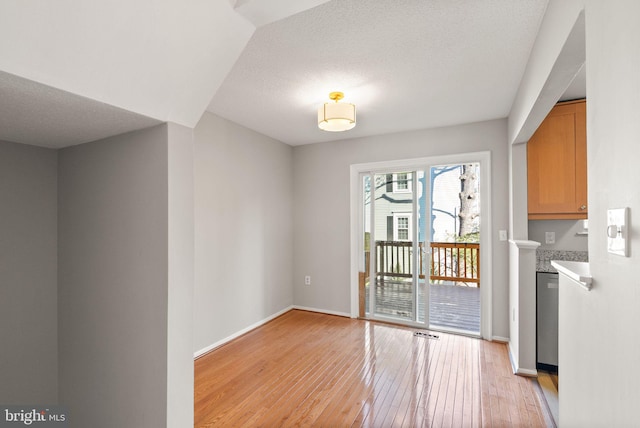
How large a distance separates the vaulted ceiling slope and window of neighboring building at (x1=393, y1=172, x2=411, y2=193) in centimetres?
83

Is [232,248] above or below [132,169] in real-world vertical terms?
below

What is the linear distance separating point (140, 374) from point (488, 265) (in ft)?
11.5

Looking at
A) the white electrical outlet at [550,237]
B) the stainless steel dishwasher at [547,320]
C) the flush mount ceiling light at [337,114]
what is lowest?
the stainless steel dishwasher at [547,320]

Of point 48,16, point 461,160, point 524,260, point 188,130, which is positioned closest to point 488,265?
point 524,260

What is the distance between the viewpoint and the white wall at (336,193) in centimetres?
359

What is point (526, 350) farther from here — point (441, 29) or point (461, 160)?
point (441, 29)

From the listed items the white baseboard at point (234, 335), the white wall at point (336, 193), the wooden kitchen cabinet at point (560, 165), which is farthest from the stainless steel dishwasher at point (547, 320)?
the white baseboard at point (234, 335)

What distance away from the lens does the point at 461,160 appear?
12.1 ft

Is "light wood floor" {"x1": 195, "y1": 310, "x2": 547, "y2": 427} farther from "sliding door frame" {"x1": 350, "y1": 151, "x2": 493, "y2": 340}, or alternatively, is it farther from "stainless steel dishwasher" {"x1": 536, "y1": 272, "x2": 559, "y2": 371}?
"sliding door frame" {"x1": 350, "y1": 151, "x2": 493, "y2": 340}

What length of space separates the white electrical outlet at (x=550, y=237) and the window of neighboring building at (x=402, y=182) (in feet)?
5.06

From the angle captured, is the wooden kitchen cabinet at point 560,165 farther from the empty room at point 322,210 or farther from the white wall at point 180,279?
the white wall at point 180,279

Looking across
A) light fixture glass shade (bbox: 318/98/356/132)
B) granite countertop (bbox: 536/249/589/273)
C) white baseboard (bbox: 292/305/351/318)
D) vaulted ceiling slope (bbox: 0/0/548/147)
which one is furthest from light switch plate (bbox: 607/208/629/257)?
white baseboard (bbox: 292/305/351/318)

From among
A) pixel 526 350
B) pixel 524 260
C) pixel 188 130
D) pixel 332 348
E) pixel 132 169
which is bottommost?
pixel 332 348

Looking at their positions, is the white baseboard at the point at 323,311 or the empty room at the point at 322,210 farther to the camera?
the white baseboard at the point at 323,311
